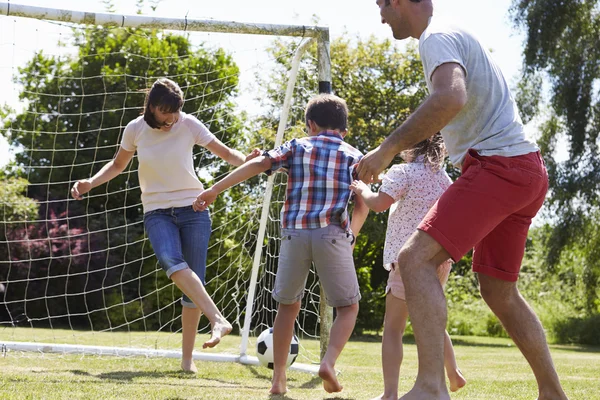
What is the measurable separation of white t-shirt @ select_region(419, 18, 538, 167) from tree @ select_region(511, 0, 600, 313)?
12049 millimetres

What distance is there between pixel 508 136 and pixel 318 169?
52.1 inches

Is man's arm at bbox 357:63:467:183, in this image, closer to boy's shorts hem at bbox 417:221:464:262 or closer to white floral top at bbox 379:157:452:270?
boy's shorts hem at bbox 417:221:464:262

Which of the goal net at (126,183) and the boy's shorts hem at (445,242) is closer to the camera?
the boy's shorts hem at (445,242)

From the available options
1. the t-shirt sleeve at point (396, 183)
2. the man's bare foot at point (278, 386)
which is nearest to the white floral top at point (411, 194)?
the t-shirt sleeve at point (396, 183)

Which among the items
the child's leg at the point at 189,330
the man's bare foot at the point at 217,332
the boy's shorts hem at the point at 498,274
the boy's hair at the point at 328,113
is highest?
the boy's hair at the point at 328,113

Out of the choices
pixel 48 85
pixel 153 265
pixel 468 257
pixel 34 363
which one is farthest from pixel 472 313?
pixel 34 363

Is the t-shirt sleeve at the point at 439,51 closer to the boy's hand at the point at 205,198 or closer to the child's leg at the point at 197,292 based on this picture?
the boy's hand at the point at 205,198

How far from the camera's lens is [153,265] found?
39.9ft

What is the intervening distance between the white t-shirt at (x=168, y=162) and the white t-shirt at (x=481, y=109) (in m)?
2.12

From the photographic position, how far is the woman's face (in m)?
4.77

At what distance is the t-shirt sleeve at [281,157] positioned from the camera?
427 centimetres

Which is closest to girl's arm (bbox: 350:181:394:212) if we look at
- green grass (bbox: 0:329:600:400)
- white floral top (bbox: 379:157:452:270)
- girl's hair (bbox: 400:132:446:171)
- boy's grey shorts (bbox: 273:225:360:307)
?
white floral top (bbox: 379:157:452:270)

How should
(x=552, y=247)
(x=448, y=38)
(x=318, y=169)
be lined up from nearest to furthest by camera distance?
(x=448, y=38)
(x=318, y=169)
(x=552, y=247)

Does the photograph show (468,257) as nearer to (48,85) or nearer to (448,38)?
(48,85)
